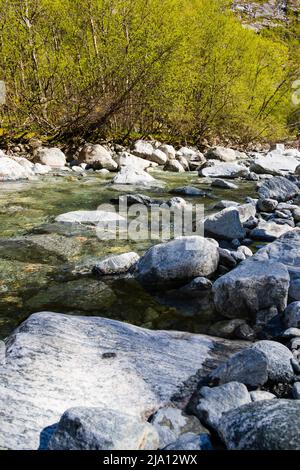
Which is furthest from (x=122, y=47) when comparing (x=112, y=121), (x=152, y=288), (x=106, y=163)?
(x=152, y=288)

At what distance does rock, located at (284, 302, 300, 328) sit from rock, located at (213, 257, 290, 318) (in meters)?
0.12

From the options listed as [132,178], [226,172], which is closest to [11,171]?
[132,178]

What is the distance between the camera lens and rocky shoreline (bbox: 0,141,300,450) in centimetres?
155

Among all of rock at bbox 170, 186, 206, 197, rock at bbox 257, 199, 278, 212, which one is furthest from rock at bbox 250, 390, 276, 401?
rock at bbox 170, 186, 206, 197

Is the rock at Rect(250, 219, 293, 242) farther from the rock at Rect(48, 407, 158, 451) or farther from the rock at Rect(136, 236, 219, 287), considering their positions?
the rock at Rect(48, 407, 158, 451)

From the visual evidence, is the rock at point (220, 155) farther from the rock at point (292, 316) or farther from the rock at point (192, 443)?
the rock at point (192, 443)

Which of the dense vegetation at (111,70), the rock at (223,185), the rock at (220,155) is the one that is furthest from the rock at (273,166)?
the dense vegetation at (111,70)

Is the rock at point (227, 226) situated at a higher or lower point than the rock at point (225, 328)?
higher

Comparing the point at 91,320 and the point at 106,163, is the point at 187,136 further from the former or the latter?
the point at 91,320

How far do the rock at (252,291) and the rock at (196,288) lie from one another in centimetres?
41

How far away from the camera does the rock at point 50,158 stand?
11.6 m

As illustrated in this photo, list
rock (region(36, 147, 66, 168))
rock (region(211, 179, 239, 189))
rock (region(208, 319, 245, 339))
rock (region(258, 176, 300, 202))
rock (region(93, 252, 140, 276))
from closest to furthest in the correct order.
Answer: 1. rock (region(208, 319, 245, 339))
2. rock (region(93, 252, 140, 276))
3. rock (region(258, 176, 300, 202))
4. rock (region(211, 179, 239, 189))
5. rock (region(36, 147, 66, 168))

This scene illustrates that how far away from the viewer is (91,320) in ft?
8.76
